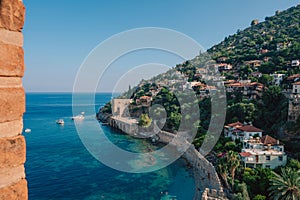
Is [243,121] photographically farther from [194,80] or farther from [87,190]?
[194,80]

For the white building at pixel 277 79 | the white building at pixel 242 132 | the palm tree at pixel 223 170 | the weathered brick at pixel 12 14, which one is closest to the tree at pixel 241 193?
the palm tree at pixel 223 170

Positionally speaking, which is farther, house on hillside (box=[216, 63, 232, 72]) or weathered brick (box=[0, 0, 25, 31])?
house on hillside (box=[216, 63, 232, 72])

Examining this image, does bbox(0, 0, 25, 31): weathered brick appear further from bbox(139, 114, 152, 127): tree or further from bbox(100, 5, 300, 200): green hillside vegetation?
bbox(139, 114, 152, 127): tree

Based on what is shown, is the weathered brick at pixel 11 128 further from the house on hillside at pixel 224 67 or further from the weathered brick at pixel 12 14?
the house on hillside at pixel 224 67

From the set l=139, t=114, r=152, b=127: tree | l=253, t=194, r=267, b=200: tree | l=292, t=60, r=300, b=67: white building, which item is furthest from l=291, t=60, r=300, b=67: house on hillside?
l=253, t=194, r=267, b=200: tree

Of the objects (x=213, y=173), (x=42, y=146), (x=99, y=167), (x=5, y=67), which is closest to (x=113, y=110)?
(x=42, y=146)
